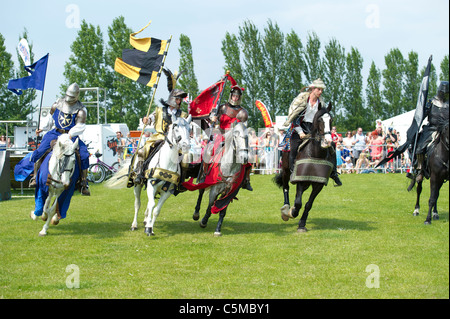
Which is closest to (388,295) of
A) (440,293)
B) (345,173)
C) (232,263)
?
(440,293)

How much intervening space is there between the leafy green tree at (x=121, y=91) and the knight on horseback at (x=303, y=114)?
39.0 m

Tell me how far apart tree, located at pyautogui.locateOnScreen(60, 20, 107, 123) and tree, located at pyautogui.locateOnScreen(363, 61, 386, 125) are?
24.1 m

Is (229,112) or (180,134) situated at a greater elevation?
(229,112)

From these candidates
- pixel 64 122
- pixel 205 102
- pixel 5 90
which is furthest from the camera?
pixel 5 90

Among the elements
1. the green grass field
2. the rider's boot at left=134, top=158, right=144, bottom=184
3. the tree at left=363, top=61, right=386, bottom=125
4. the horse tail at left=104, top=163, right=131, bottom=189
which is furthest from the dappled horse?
the tree at left=363, top=61, right=386, bottom=125

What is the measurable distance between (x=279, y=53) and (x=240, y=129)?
39.0 metres

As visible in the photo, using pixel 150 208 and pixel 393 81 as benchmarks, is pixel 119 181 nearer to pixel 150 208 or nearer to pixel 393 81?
pixel 150 208

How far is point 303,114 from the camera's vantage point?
10492mm

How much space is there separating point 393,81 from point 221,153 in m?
45.1

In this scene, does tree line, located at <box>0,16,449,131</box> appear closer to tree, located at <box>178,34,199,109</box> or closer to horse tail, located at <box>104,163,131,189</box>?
tree, located at <box>178,34,199,109</box>

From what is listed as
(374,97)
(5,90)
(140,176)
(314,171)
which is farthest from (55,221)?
(374,97)

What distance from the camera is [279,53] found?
47.8 metres

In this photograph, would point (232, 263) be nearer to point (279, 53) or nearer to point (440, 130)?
point (440, 130)

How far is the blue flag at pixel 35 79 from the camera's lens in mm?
11719
